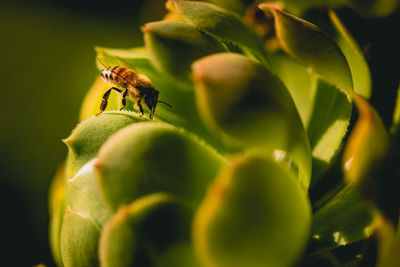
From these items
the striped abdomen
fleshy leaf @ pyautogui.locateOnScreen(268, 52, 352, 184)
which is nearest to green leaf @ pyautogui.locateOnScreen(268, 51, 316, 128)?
fleshy leaf @ pyautogui.locateOnScreen(268, 52, 352, 184)

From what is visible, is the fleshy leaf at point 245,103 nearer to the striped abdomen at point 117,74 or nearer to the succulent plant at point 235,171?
the succulent plant at point 235,171

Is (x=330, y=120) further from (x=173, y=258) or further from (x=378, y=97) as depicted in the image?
(x=173, y=258)

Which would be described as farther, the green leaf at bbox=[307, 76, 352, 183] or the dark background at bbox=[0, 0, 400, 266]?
the dark background at bbox=[0, 0, 400, 266]

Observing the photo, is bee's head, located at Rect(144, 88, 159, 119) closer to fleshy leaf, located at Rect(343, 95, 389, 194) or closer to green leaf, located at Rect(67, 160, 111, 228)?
green leaf, located at Rect(67, 160, 111, 228)

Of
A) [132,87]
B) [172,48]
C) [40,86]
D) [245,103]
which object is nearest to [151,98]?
[132,87]

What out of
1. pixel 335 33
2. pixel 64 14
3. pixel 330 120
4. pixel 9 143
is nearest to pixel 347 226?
pixel 330 120

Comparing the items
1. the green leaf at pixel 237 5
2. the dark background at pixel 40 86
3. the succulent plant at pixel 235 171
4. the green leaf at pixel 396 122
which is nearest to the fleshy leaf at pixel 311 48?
the succulent plant at pixel 235 171

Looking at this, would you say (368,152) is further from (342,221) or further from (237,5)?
(237,5)
